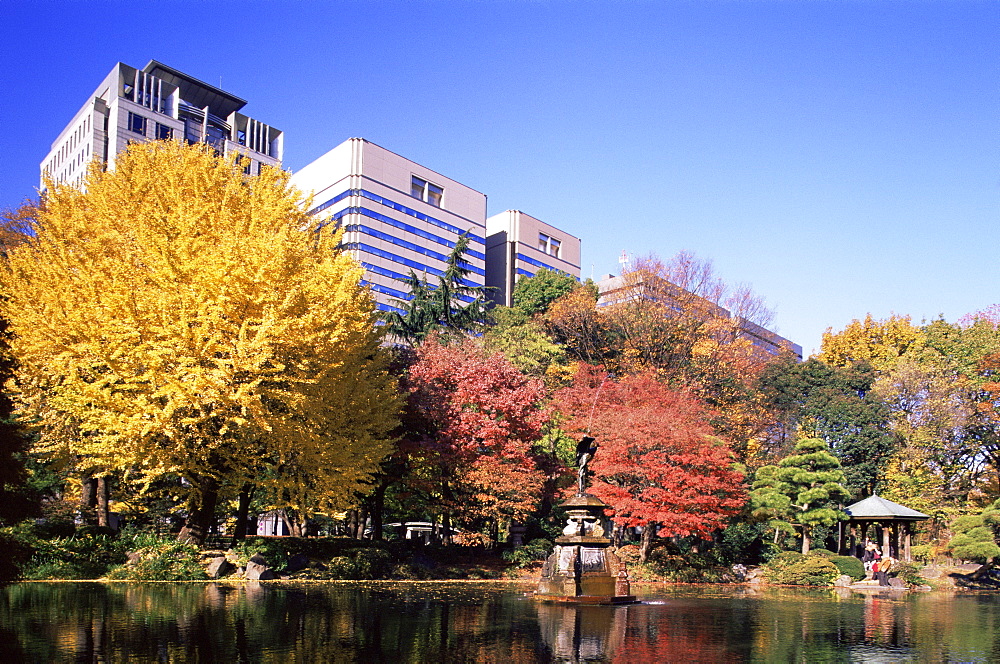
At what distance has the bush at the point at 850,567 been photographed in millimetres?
30745

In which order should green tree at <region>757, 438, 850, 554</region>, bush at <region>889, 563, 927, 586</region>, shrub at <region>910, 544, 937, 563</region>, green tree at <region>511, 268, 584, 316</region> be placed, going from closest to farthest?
bush at <region>889, 563, 927, 586</region> → green tree at <region>757, 438, 850, 554</region> → shrub at <region>910, 544, 937, 563</region> → green tree at <region>511, 268, 584, 316</region>

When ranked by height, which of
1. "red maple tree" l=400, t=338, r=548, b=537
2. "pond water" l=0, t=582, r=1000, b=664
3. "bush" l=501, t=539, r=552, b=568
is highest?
"red maple tree" l=400, t=338, r=548, b=537

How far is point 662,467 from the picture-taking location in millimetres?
28609

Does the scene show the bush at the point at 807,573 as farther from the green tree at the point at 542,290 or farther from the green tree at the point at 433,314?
the green tree at the point at 542,290

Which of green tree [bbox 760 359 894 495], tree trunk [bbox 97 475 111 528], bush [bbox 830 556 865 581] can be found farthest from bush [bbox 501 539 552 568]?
green tree [bbox 760 359 894 495]

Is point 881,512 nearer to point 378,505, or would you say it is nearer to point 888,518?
point 888,518

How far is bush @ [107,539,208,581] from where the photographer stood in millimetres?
19625

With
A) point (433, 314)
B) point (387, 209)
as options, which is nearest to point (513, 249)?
point (387, 209)

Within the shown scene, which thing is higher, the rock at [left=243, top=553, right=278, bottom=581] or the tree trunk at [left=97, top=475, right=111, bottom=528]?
the tree trunk at [left=97, top=475, right=111, bottom=528]

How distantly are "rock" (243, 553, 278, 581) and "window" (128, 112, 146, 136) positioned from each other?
65.2m

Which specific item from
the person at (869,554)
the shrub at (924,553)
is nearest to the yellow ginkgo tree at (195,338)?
the person at (869,554)

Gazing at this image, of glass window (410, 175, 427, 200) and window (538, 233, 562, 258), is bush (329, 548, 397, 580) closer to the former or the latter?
glass window (410, 175, 427, 200)

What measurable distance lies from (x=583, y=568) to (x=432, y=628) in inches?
264

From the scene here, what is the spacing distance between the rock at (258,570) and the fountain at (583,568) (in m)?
7.80
